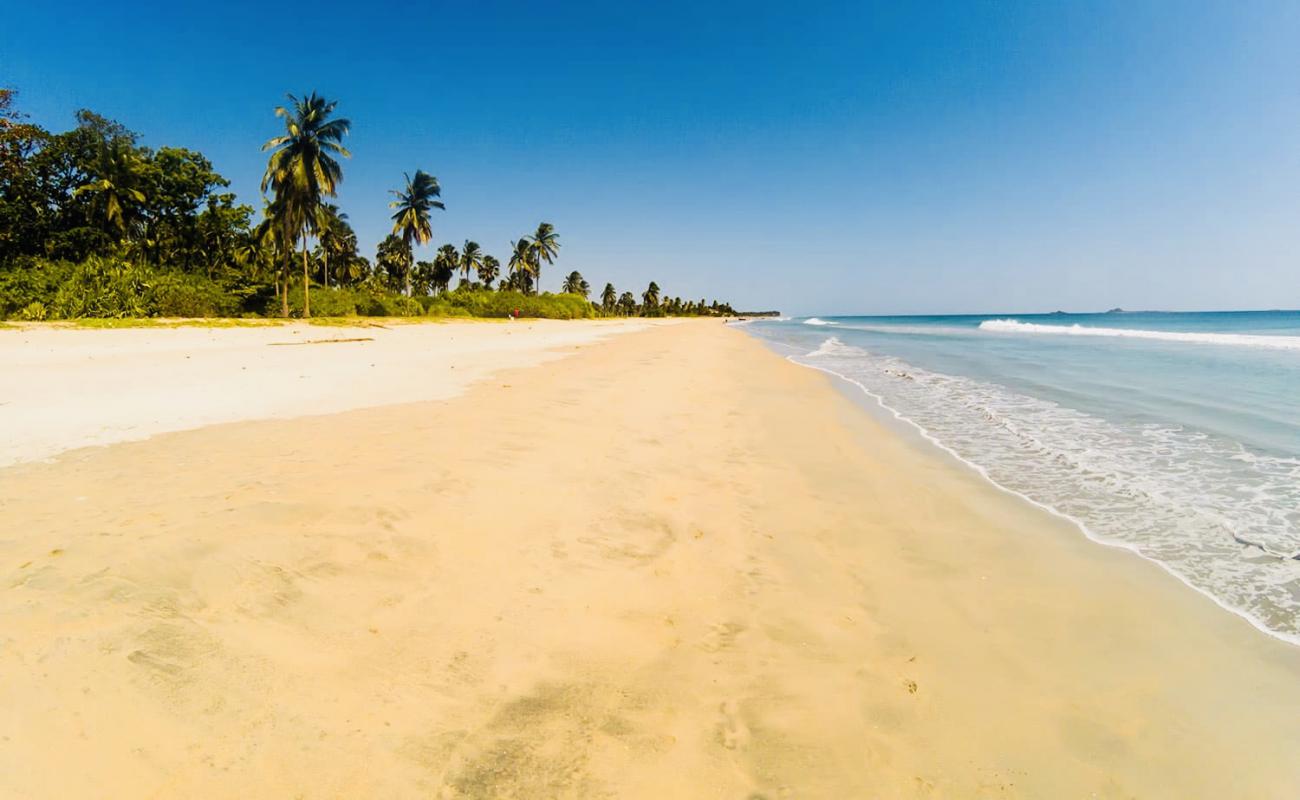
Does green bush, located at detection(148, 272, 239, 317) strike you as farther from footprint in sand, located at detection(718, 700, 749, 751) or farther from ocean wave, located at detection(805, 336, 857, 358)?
footprint in sand, located at detection(718, 700, 749, 751)

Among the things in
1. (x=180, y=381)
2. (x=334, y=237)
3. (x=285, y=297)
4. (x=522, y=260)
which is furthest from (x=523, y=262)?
(x=180, y=381)

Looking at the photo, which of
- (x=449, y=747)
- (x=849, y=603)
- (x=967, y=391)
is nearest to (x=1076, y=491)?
(x=849, y=603)

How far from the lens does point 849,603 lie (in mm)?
3117

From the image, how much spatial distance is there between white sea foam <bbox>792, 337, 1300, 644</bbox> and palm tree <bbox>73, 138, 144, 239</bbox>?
144ft

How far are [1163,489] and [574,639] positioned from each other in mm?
5824

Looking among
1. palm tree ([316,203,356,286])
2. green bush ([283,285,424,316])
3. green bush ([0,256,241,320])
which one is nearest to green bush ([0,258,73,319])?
green bush ([0,256,241,320])

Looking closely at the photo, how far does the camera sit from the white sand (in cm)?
581

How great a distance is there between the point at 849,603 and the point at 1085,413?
8627 millimetres

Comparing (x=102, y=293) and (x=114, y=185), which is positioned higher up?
(x=114, y=185)

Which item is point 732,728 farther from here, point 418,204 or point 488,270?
point 488,270

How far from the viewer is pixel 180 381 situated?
9039 millimetres

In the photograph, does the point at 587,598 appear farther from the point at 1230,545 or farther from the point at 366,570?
the point at 1230,545

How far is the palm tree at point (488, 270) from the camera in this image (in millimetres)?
86662

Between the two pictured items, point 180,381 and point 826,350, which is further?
point 826,350
